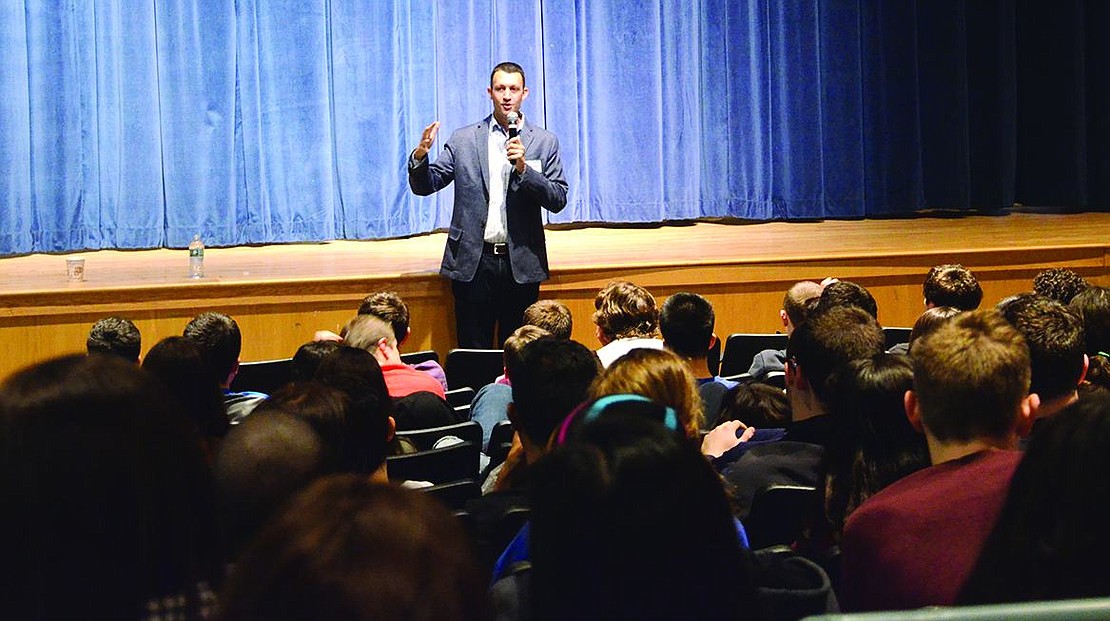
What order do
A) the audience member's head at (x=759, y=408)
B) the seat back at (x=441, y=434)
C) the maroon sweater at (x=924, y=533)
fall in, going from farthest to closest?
1. the seat back at (x=441, y=434)
2. the audience member's head at (x=759, y=408)
3. the maroon sweater at (x=924, y=533)

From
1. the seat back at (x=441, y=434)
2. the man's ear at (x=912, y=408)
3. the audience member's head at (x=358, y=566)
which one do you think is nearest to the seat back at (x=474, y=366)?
the seat back at (x=441, y=434)

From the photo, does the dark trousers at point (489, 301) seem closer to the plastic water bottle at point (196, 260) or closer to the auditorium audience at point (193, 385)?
the plastic water bottle at point (196, 260)

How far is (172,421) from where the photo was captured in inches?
51.3

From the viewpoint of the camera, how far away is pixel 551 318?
14.6ft

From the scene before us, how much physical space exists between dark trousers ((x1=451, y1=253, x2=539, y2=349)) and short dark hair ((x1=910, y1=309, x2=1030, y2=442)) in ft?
12.1

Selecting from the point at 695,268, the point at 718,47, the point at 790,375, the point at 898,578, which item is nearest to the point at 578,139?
the point at 718,47

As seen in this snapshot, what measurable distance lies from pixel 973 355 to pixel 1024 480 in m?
0.85

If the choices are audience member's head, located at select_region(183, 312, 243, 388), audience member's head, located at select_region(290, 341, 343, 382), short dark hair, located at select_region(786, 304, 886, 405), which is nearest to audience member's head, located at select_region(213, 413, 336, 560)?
short dark hair, located at select_region(786, 304, 886, 405)

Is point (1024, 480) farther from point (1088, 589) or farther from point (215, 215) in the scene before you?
point (215, 215)

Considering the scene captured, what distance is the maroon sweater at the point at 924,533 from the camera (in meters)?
1.83

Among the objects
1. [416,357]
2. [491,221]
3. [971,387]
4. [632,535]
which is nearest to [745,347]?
[416,357]

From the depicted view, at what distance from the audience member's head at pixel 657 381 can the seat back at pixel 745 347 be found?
84.2 inches

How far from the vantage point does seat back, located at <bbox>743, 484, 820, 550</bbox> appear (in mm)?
2531

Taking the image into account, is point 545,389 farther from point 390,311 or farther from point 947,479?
point 390,311
